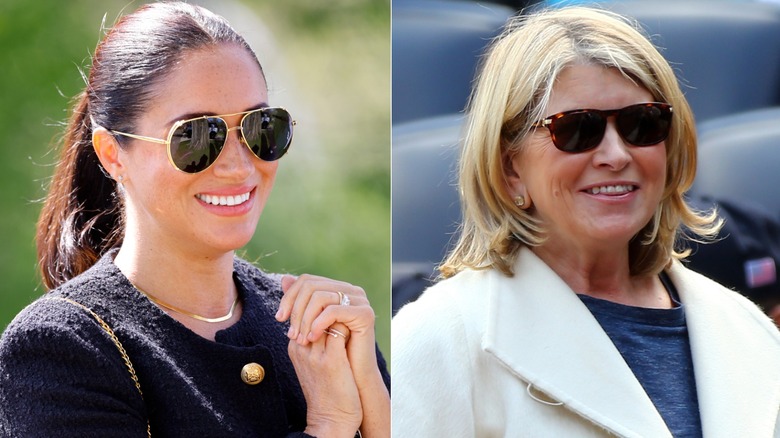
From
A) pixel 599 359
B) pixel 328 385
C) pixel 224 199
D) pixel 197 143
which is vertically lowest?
pixel 328 385

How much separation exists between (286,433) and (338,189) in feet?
9.78

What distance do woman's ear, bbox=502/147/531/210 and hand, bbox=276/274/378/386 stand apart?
0.35 metres

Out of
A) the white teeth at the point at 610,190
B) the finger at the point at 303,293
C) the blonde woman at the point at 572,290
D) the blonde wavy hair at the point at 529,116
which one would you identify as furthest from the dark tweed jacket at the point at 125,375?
the white teeth at the point at 610,190

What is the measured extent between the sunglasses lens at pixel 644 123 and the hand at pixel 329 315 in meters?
0.59

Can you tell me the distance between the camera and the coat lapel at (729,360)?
1845mm

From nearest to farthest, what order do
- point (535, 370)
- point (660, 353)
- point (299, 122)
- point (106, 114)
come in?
point (535, 370) → point (660, 353) → point (106, 114) → point (299, 122)

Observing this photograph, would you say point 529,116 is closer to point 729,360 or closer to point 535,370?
point 535,370

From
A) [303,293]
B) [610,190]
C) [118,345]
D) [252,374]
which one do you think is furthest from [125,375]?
[610,190]

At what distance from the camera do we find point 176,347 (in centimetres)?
198

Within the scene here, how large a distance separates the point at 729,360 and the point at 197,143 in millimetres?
1052

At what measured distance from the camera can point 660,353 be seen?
6.35 ft

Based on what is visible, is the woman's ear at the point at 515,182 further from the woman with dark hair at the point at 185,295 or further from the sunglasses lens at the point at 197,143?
the sunglasses lens at the point at 197,143

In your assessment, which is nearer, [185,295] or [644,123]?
[644,123]

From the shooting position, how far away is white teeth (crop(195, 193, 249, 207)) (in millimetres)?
2012
